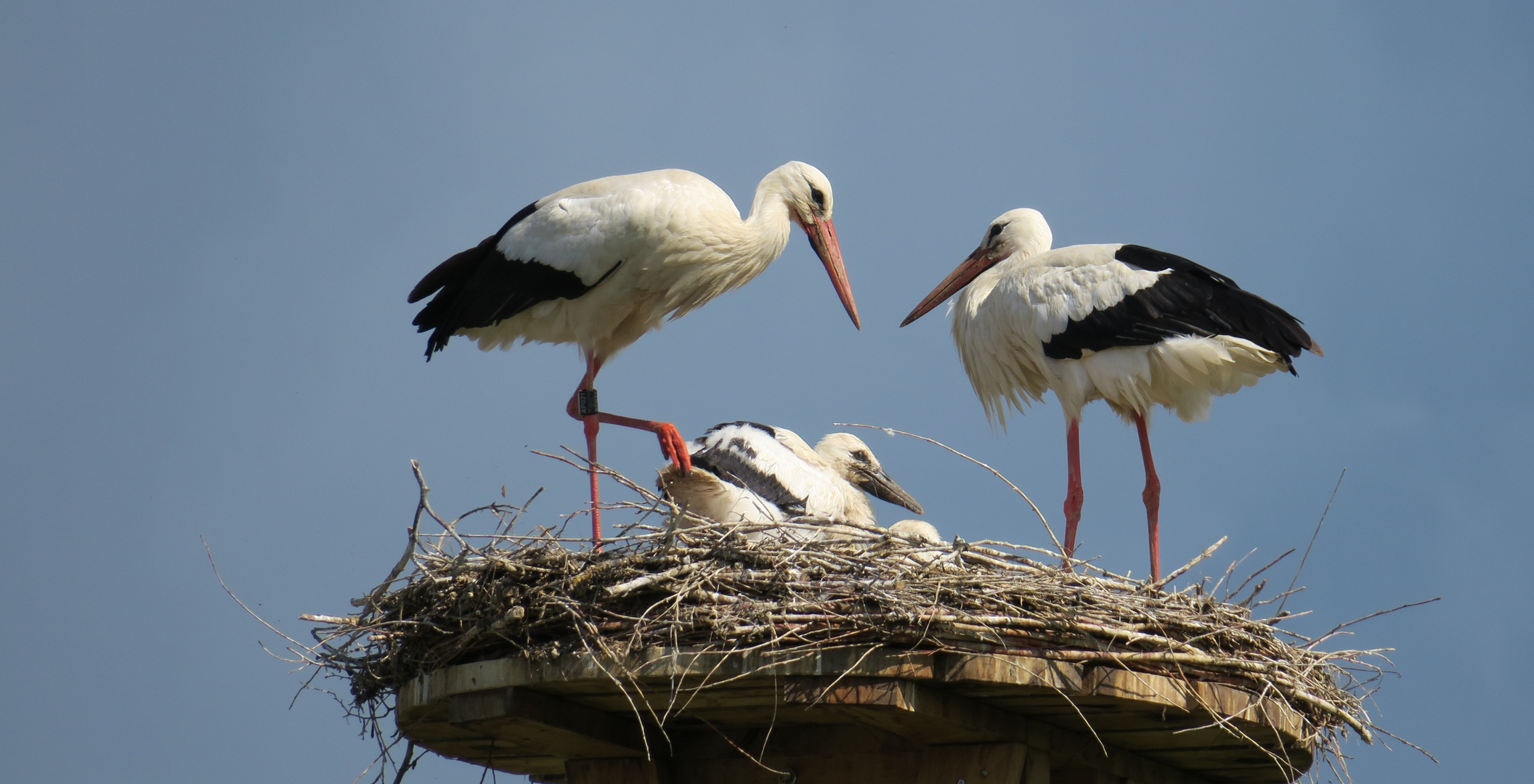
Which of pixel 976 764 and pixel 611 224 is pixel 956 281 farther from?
pixel 976 764

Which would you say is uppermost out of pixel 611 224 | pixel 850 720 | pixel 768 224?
pixel 768 224

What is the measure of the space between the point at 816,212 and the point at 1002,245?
1266 millimetres

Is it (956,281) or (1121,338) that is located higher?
(956,281)

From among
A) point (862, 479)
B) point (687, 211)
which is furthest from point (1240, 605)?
point (862, 479)

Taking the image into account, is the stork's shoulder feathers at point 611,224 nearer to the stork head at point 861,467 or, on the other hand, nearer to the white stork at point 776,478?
the white stork at point 776,478

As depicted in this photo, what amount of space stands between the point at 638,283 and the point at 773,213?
0.68 metres

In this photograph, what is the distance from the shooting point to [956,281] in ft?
25.3

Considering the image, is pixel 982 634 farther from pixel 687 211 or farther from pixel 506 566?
pixel 687 211

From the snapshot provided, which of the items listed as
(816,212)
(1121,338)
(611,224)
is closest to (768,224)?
(816,212)

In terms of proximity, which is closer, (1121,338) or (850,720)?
(850,720)

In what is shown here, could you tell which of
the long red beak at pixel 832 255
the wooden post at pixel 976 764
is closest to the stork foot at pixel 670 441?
the long red beak at pixel 832 255

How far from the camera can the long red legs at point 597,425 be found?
5.76 metres

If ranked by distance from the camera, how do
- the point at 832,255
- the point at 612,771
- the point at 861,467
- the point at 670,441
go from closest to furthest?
1. the point at 612,771
2. the point at 670,441
3. the point at 832,255
4. the point at 861,467

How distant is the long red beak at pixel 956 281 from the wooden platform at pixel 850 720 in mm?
3443
